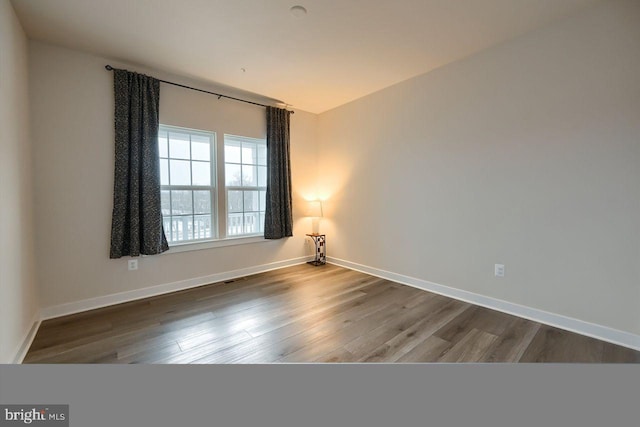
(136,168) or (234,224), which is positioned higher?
(136,168)

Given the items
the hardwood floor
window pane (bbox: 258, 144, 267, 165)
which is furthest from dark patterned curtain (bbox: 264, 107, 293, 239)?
the hardwood floor

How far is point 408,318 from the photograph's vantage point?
243cm

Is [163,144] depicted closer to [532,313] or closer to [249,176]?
[249,176]

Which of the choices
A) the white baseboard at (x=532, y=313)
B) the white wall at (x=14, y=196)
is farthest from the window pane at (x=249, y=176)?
the white baseboard at (x=532, y=313)

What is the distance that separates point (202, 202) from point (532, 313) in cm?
375

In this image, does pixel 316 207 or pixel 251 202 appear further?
pixel 316 207

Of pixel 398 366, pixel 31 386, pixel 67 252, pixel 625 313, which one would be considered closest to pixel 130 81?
pixel 67 252

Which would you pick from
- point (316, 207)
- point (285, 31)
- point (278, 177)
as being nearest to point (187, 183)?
point (278, 177)

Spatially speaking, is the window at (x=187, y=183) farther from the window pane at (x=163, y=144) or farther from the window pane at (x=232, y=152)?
the window pane at (x=232, y=152)

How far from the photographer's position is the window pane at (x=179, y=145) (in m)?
3.19

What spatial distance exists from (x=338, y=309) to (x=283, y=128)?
2.71 m

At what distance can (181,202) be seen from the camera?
3.28 m

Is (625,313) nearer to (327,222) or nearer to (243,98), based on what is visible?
(327,222)

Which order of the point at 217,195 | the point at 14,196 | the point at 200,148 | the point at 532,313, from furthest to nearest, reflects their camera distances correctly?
the point at 217,195
the point at 200,148
the point at 532,313
the point at 14,196
